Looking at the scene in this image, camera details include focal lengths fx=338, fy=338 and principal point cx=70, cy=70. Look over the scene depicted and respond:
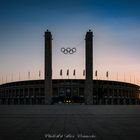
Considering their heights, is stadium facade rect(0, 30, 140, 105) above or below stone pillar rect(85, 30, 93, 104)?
below

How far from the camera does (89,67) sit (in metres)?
144

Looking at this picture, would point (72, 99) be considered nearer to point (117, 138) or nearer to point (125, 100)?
Result: point (125, 100)

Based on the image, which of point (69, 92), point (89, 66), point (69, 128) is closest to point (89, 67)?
point (89, 66)

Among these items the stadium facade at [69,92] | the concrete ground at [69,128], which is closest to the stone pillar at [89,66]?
the stadium facade at [69,92]

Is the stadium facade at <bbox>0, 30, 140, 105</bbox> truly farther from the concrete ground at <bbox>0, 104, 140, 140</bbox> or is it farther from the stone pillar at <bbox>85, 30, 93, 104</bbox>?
the concrete ground at <bbox>0, 104, 140, 140</bbox>

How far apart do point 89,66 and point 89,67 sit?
0.45 metres

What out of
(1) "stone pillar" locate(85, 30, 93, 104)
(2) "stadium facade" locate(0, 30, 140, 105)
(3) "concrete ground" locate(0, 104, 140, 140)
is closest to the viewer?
(3) "concrete ground" locate(0, 104, 140, 140)

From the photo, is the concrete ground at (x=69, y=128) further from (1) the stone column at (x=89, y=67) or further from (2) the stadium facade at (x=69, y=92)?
(2) the stadium facade at (x=69, y=92)

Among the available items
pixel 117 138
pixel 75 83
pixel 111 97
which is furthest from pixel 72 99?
pixel 117 138

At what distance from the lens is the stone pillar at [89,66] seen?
455ft

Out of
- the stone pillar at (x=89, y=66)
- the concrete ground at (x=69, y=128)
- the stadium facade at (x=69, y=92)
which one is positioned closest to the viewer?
the concrete ground at (x=69, y=128)

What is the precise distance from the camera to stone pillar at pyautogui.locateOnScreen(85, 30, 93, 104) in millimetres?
138613

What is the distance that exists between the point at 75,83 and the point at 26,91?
27.5 metres

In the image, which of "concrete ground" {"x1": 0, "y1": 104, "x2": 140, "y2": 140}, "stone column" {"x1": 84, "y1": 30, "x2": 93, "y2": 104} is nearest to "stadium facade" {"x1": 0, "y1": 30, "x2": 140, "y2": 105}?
"stone column" {"x1": 84, "y1": 30, "x2": 93, "y2": 104}
